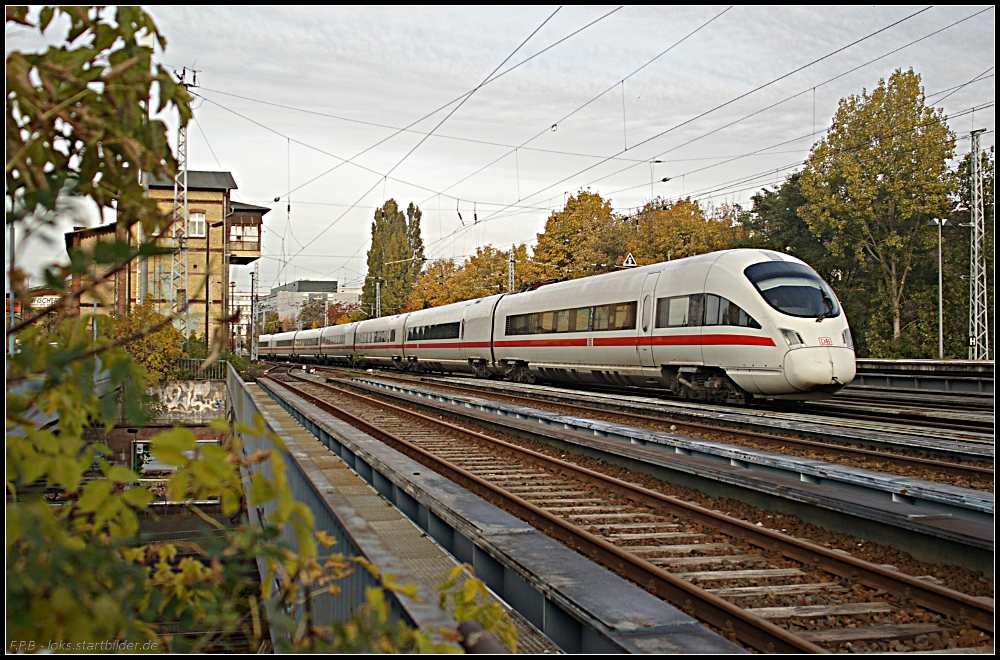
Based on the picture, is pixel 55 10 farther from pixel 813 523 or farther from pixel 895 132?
pixel 895 132

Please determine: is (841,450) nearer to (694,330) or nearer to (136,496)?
(694,330)

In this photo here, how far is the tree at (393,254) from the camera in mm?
90438

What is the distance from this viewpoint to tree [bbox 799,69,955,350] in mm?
38344

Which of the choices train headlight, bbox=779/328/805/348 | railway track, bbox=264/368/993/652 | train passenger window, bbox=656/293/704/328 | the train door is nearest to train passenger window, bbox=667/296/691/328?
train passenger window, bbox=656/293/704/328

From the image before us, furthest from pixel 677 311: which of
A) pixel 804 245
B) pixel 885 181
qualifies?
→ pixel 804 245

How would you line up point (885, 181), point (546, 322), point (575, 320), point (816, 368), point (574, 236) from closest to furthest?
point (816, 368) < point (575, 320) < point (546, 322) < point (885, 181) < point (574, 236)

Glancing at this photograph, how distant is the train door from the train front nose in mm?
4062

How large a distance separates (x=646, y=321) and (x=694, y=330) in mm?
1929

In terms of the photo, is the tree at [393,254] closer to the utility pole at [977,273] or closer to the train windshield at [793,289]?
the utility pole at [977,273]

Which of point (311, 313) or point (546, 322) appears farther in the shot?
point (311, 313)

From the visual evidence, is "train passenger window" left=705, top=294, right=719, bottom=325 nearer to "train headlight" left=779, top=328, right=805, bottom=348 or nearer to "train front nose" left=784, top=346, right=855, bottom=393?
"train headlight" left=779, top=328, right=805, bottom=348

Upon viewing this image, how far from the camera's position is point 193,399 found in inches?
1227

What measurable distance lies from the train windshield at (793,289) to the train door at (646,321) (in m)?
2.99

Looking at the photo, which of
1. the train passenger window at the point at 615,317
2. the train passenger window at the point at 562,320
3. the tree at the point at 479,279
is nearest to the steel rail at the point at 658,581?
the train passenger window at the point at 615,317
